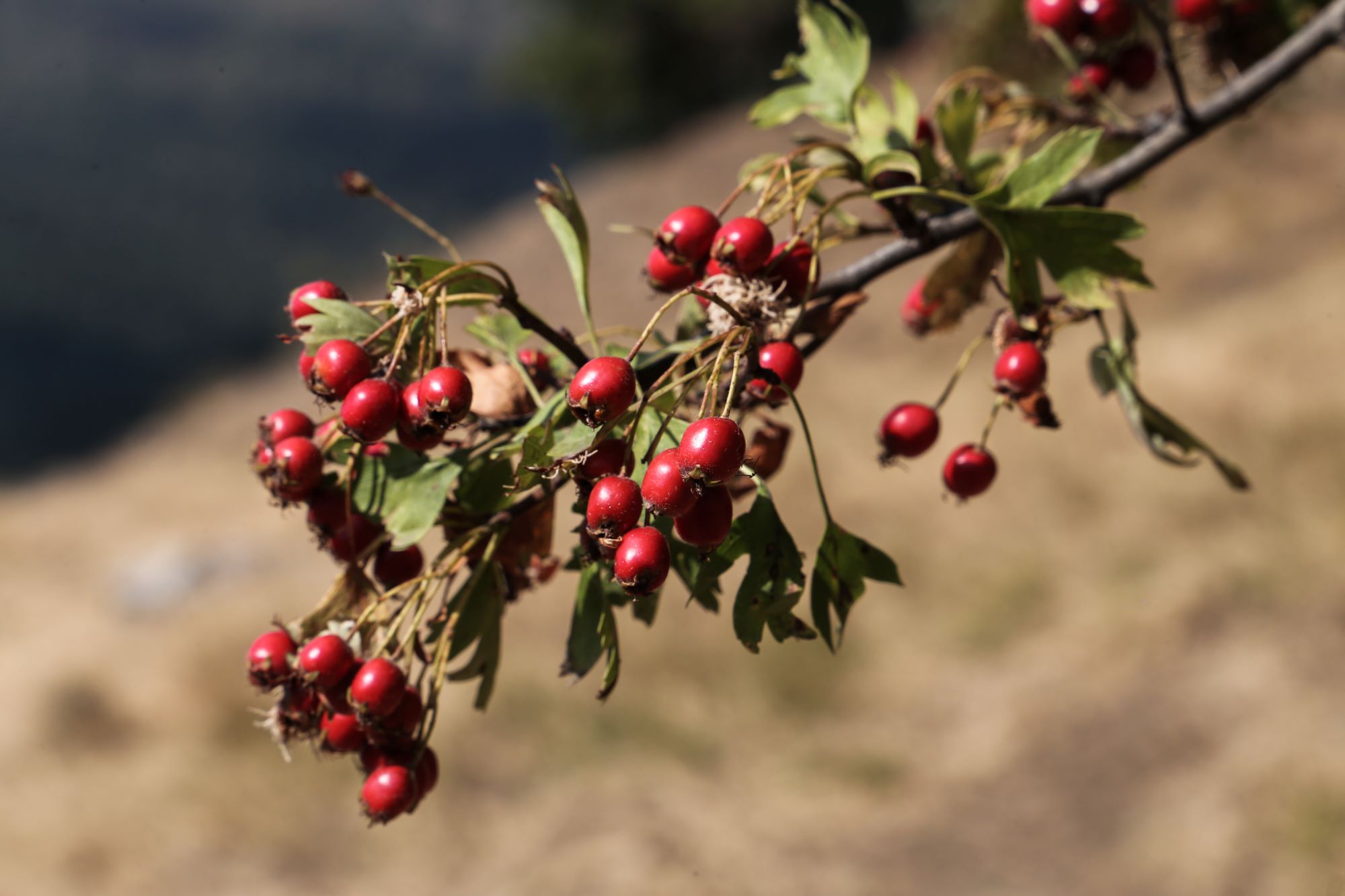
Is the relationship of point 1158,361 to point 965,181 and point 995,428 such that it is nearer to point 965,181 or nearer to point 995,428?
point 995,428

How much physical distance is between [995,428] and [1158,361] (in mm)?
1156

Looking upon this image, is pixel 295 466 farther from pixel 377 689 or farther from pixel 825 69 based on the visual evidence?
pixel 825 69

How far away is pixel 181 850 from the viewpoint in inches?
219

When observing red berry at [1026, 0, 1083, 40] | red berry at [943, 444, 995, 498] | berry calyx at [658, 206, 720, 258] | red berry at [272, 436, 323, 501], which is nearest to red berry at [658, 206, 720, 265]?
berry calyx at [658, 206, 720, 258]

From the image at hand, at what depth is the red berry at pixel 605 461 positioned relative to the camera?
816mm

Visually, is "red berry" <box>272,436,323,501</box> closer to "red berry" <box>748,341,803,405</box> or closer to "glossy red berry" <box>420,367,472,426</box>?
"glossy red berry" <box>420,367,472,426</box>

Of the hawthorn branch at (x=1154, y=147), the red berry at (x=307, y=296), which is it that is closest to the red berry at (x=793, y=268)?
the hawthorn branch at (x=1154, y=147)

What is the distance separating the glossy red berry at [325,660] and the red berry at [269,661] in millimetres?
33

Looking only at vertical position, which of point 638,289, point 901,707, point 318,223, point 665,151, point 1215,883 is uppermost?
point 318,223

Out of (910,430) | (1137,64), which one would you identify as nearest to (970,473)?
(910,430)

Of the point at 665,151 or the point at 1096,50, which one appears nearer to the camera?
the point at 1096,50

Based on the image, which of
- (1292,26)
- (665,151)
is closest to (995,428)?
(1292,26)

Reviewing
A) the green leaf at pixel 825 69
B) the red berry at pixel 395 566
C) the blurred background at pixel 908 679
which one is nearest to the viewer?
the red berry at pixel 395 566

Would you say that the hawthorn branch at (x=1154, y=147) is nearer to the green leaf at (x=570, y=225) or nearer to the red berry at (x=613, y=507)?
the green leaf at (x=570, y=225)
